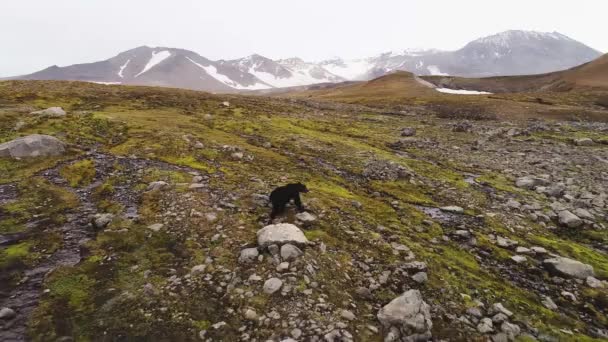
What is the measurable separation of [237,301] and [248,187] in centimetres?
789

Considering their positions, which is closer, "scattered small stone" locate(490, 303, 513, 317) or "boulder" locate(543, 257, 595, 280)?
"scattered small stone" locate(490, 303, 513, 317)

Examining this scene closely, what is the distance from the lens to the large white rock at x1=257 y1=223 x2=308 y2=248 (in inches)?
415

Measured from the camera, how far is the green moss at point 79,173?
1660cm

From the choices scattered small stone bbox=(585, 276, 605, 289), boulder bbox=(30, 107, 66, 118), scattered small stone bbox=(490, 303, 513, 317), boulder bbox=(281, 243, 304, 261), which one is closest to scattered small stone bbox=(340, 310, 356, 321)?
boulder bbox=(281, 243, 304, 261)

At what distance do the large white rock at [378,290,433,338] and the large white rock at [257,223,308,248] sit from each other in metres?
3.19

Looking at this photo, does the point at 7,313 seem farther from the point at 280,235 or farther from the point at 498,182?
the point at 498,182

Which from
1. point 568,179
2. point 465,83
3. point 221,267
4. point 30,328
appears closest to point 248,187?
point 221,267

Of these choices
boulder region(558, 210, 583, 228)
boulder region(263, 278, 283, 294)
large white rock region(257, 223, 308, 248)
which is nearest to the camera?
boulder region(263, 278, 283, 294)

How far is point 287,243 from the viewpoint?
1048cm

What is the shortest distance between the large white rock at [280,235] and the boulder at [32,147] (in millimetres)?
14890

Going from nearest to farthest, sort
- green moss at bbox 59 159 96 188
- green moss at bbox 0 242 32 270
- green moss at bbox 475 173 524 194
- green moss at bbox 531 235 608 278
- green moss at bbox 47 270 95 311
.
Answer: green moss at bbox 47 270 95 311
green moss at bbox 0 242 32 270
green moss at bbox 531 235 608 278
green moss at bbox 59 159 96 188
green moss at bbox 475 173 524 194

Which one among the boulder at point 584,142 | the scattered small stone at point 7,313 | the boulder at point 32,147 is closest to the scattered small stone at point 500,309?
the scattered small stone at point 7,313

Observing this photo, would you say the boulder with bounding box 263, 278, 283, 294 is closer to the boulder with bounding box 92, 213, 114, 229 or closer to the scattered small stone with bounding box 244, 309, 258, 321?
the scattered small stone with bounding box 244, 309, 258, 321

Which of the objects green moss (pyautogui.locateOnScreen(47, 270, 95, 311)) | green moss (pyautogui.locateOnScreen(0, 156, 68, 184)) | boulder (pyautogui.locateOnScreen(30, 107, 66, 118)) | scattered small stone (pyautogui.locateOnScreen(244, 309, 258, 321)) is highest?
boulder (pyautogui.locateOnScreen(30, 107, 66, 118))
